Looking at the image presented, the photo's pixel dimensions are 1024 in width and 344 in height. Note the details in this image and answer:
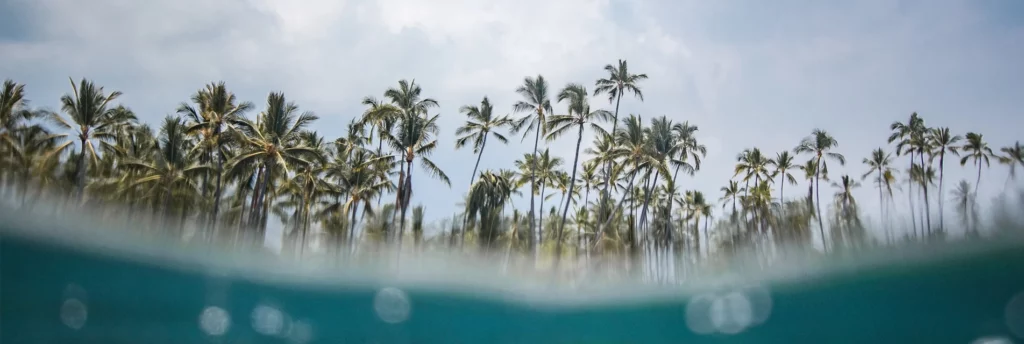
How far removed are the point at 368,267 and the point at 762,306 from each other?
15307mm

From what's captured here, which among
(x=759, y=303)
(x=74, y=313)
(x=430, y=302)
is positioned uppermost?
(x=759, y=303)

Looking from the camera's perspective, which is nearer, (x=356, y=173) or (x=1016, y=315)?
(x=1016, y=315)

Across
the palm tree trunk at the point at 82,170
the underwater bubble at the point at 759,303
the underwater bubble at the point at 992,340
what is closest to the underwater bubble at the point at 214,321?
the palm tree trunk at the point at 82,170

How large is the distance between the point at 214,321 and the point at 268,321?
2.33 meters

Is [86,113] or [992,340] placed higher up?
[86,113]

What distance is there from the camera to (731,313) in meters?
24.6

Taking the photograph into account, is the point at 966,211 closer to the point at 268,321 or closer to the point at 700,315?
the point at 700,315

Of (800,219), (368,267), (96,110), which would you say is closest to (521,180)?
(368,267)

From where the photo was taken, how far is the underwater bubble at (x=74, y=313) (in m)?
19.5

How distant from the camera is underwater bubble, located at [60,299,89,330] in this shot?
64.0 feet

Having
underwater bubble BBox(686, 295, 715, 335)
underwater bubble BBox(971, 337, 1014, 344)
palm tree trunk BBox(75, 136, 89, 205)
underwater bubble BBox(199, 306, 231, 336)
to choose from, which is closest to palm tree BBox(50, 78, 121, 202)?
palm tree trunk BBox(75, 136, 89, 205)

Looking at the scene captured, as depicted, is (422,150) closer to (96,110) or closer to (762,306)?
(96,110)

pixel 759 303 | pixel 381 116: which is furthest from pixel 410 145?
pixel 759 303

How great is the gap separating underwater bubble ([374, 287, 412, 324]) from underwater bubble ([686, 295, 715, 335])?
12.2 m
